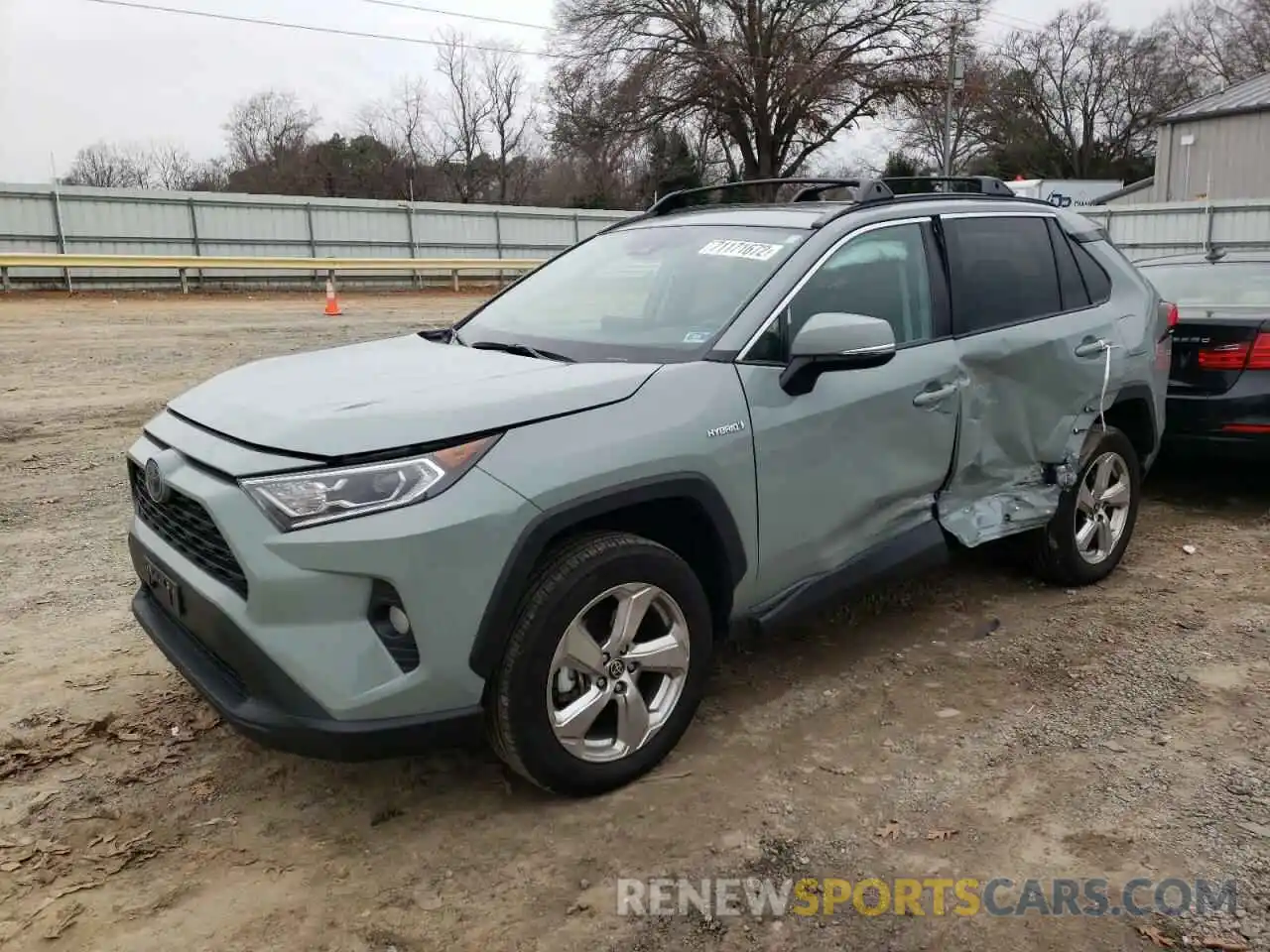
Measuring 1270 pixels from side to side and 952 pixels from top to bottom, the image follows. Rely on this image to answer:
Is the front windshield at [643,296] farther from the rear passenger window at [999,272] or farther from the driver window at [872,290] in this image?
the rear passenger window at [999,272]

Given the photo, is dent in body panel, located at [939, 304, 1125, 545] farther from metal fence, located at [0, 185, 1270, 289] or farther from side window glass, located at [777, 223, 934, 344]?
metal fence, located at [0, 185, 1270, 289]

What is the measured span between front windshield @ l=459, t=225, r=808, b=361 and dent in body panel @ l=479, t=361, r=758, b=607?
219 millimetres

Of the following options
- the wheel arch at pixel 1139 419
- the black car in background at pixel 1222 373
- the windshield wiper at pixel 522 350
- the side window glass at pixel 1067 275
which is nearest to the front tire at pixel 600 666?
the windshield wiper at pixel 522 350

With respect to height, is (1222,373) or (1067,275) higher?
(1067,275)

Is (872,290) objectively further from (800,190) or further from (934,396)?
(800,190)

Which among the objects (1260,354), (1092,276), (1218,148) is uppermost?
(1218,148)

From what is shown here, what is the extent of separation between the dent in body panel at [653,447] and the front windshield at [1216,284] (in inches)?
179

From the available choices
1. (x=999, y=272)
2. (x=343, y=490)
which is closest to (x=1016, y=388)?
(x=999, y=272)

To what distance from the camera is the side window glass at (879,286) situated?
11.6ft

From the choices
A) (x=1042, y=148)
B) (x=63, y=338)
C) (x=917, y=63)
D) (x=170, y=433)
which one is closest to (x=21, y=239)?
(x=63, y=338)

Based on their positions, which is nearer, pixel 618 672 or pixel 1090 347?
pixel 618 672

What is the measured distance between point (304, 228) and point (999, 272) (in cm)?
2607

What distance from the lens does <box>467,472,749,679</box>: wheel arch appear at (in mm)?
2611

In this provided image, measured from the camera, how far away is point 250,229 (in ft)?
86.9
